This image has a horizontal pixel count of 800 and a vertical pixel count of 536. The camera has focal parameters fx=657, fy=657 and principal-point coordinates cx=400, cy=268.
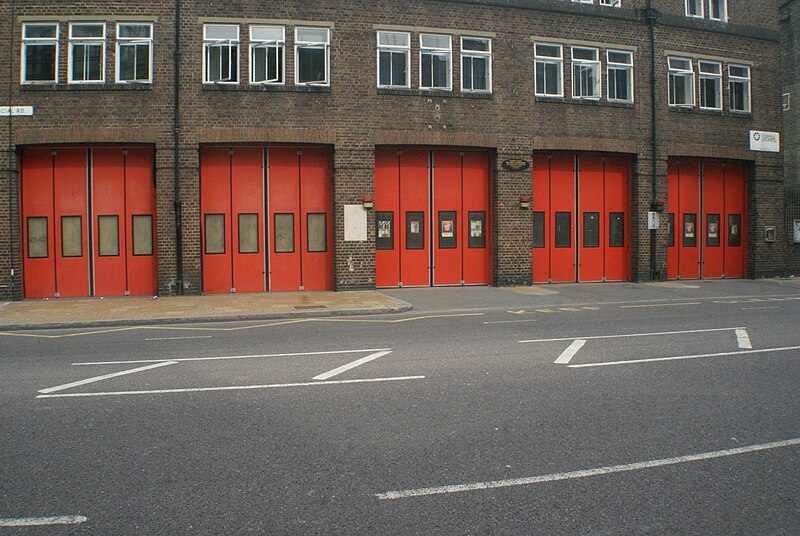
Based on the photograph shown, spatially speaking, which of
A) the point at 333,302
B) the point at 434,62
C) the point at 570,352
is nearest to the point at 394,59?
the point at 434,62

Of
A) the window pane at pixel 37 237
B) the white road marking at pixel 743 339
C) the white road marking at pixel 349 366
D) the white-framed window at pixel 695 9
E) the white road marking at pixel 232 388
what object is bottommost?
the white road marking at pixel 232 388

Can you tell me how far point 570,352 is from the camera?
30.3 ft

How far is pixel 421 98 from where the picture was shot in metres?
20.4

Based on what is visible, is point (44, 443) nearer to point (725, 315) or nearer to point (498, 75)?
point (725, 315)

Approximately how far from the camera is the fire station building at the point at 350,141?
19.0m

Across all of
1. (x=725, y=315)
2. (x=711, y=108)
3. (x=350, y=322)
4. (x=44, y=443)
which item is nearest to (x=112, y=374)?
(x=44, y=443)

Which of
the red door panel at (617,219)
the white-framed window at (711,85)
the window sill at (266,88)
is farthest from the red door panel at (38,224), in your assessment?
the white-framed window at (711,85)

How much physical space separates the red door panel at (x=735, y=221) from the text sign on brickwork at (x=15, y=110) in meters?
23.5

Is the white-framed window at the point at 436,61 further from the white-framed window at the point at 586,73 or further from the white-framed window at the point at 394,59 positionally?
the white-framed window at the point at 586,73

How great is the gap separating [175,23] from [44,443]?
16583mm

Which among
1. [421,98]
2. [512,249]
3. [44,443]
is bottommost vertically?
[44,443]

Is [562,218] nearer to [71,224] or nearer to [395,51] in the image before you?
[395,51]

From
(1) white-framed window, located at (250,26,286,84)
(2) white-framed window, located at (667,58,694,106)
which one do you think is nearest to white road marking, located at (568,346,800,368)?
(1) white-framed window, located at (250,26,286,84)

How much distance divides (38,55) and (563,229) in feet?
56.1
